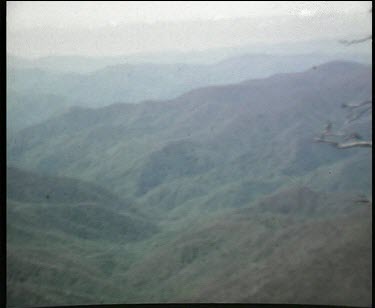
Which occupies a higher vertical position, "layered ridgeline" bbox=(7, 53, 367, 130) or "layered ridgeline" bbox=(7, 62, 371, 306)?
"layered ridgeline" bbox=(7, 53, 367, 130)

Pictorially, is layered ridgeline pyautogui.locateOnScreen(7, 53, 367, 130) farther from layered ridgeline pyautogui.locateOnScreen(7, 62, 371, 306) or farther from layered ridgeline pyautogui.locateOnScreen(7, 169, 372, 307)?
layered ridgeline pyautogui.locateOnScreen(7, 169, 372, 307)

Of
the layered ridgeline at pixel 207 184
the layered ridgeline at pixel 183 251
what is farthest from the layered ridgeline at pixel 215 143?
the layered ridgeline at pixel 183 251

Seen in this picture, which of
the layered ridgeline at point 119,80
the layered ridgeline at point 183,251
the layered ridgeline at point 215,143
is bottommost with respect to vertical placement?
the layered ridgeline at point 183,251

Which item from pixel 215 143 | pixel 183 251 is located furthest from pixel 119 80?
pixel 183 251

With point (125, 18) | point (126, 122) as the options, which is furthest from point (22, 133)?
point (125, 18)

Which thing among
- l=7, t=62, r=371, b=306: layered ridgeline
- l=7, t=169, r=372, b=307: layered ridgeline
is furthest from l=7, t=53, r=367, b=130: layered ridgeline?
l=7, t=169, r=372, b=307: layered ridgeline

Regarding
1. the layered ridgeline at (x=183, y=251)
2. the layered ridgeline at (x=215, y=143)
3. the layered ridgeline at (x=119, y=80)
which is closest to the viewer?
the layered ridgeline at (x=183, y=251)

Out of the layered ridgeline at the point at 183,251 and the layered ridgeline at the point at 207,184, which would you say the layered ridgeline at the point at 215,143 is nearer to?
the layered ridgeline at the point at 207,184
